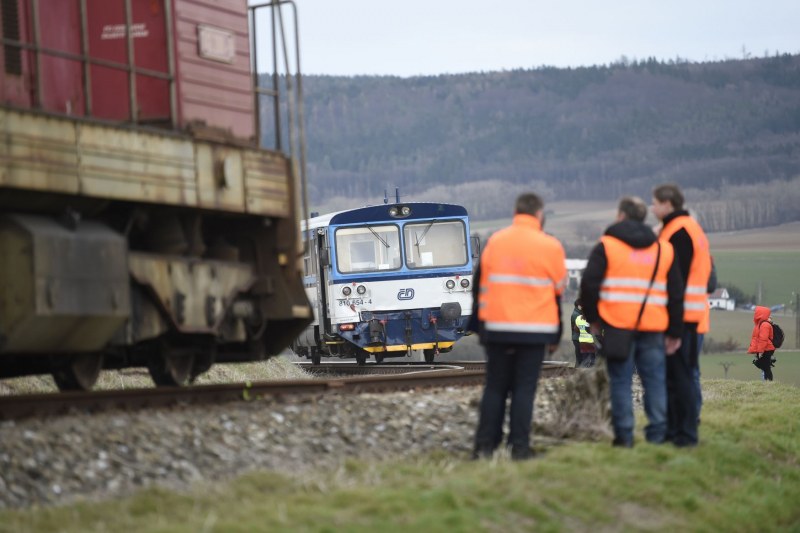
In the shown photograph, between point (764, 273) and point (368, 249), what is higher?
point (368, 249)

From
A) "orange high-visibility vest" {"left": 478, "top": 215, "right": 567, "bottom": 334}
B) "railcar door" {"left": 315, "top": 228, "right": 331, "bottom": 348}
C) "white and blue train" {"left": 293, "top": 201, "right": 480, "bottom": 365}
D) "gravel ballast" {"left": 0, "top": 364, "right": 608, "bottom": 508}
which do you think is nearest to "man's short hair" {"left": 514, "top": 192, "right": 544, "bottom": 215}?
"orange high-visibility vest" {"left": 478, "top": 215, "right": 567, "bottom": 334}

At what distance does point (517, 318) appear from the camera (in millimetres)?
8898

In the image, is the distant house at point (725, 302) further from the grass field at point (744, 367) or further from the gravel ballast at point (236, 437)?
the gravel ballast at point (236, 437)

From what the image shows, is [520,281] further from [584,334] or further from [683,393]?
[584,334]

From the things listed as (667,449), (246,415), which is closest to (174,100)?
(246,415)

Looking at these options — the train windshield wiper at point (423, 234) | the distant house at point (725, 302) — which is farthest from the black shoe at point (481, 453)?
the distant house at point (725, 302)

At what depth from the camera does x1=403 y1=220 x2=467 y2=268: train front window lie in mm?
23906

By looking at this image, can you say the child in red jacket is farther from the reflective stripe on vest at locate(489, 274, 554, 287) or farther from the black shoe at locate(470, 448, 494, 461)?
the black shoe at locate(470, 448, 494, 461)

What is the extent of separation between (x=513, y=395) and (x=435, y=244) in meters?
15.0

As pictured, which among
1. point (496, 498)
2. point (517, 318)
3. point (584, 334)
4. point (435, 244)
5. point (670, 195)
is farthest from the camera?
point (435, 244)

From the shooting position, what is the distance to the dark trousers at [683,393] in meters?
10.1

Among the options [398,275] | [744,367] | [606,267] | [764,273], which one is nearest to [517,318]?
[606,267]

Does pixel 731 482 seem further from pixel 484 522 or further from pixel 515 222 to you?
pixel 484 522

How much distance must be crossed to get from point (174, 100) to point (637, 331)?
404 cm
